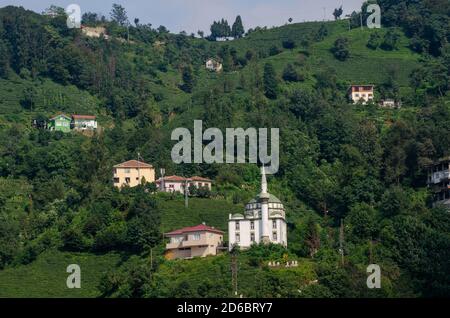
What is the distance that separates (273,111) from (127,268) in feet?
96.6

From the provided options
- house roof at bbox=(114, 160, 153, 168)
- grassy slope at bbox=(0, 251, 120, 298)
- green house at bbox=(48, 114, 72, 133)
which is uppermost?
green house at bbox=(48, 114, 72, 133)

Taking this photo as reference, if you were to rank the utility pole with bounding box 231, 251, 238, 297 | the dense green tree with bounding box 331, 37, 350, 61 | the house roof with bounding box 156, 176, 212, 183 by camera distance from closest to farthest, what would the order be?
1. the utility pole with bounding box 231, 251, 238, 297
2. the house roof with bounding box 156, 176, 212, 183
3. the dense green tree with bounding box 331, 37, 350, 61

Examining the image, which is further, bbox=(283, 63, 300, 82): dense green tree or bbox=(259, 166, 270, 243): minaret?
bbox=(283, 63, 300, 82): dense green tree

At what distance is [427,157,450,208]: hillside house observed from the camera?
78000mm

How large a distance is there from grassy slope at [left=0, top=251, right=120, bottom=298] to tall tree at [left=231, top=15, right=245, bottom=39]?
75.6m

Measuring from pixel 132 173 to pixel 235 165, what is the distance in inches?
293

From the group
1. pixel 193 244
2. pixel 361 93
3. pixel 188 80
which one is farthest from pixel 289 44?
pixel 193 244

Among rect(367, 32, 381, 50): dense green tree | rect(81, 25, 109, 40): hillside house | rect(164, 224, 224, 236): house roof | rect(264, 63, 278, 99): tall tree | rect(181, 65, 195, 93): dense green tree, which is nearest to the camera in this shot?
rect(164, 224, 224, 236): house roof

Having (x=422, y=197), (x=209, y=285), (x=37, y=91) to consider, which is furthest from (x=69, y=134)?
(x=209, y=285)

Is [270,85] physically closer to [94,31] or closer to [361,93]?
[361,93]

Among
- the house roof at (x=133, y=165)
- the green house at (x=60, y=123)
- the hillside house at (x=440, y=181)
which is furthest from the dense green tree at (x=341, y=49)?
the house roof at (x=133, y=165)

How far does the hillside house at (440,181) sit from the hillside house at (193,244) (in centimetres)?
1660

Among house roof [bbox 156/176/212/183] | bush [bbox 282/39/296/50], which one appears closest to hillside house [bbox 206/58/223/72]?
bush [bbox 282/39/296/50]

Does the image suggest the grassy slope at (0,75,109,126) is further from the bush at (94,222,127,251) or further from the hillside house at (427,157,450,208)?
the hillside house at (427,157,450,208)
